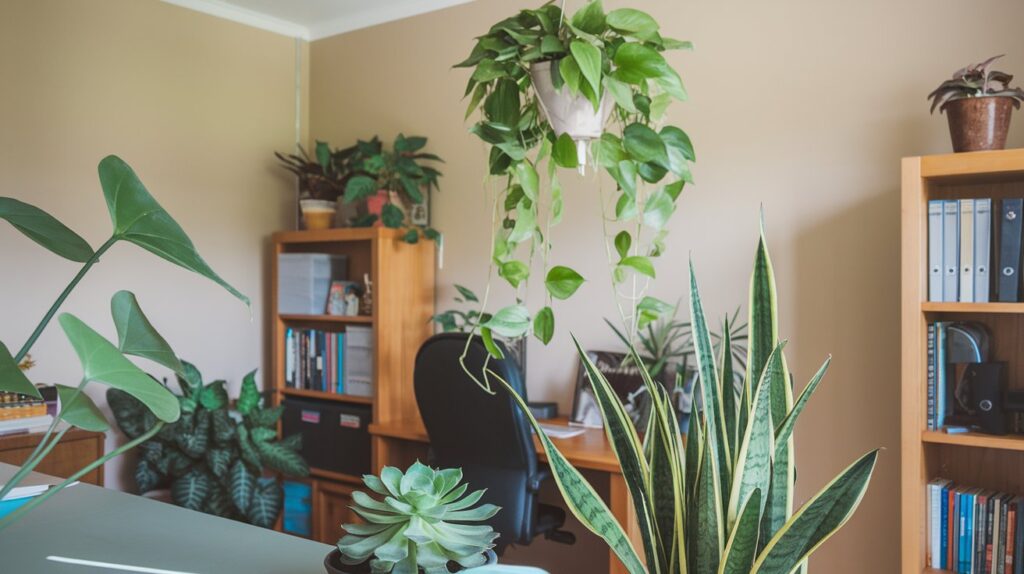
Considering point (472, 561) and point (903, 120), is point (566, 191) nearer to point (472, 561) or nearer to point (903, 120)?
point (903, 120)

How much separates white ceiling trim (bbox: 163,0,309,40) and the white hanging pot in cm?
288

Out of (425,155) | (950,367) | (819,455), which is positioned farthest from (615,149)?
(425,155)

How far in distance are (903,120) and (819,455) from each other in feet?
3.74

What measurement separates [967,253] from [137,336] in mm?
2305

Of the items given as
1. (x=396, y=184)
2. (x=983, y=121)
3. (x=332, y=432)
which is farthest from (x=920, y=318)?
(x=332, y=432)

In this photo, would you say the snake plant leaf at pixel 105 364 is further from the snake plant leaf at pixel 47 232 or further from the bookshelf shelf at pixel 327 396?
the bookshelf shelf at pixel 327 396

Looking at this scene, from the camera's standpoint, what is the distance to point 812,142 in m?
2.92

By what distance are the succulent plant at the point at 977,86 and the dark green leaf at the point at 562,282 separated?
52.7 inches

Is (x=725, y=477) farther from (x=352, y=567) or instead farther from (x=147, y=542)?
(x=147, y=542)

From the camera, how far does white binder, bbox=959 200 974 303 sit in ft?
7.71

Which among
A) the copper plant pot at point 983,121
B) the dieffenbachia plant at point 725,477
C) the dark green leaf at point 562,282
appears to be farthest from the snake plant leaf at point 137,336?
the copper plant pot at point 983,121

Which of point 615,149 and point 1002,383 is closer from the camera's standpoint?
point 615,149

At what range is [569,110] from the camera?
5.45 feet

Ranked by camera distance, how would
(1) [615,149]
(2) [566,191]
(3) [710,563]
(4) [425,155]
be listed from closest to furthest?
(3) [710,563], (1) [615,149], (2) [566,191], (4) [425,155]
